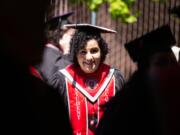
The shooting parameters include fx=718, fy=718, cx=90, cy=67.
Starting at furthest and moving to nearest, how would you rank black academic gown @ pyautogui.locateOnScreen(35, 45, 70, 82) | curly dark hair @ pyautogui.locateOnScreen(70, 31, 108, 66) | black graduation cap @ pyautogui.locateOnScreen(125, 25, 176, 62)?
black academic gown @ pyautogui.locateOnScreen(35, 45, 70, 82), curly dark hair @ pyautogui.locateOnScreen(70, 31, 108, 66), black graduation cap @ pyautogui.locateOnScreen(125, 25, 176, 62)

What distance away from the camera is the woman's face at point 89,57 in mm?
7164

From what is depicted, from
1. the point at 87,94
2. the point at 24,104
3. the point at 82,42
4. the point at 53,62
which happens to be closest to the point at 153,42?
the point at 87,94

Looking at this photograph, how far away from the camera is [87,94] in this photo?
703 centimetres

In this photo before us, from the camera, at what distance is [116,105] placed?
3.81m

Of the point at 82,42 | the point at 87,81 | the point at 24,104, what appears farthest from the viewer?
the point at 82,42

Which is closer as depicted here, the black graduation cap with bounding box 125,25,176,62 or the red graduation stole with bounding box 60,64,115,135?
the black graduation cap with bounding box 125,25,176,62

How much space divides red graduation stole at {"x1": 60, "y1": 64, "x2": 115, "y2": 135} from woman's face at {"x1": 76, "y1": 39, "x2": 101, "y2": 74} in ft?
0.21

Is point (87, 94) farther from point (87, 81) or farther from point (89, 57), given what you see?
point (89, 57)

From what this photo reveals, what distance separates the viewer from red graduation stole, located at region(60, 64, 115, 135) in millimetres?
6906

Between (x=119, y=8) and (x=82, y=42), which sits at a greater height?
(x=119, y=8)

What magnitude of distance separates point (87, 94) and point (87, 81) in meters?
0.17

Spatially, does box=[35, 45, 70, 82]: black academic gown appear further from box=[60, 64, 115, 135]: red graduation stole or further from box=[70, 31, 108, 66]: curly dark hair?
box=[60, 64, 115, 135]: red graduation stole

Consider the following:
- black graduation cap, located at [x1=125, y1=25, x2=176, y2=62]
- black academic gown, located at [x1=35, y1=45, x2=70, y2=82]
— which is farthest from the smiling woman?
black graduation cap, located at [x1=125, y1=25, x2=176, y2=62]

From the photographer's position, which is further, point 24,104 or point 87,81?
point 87,81
